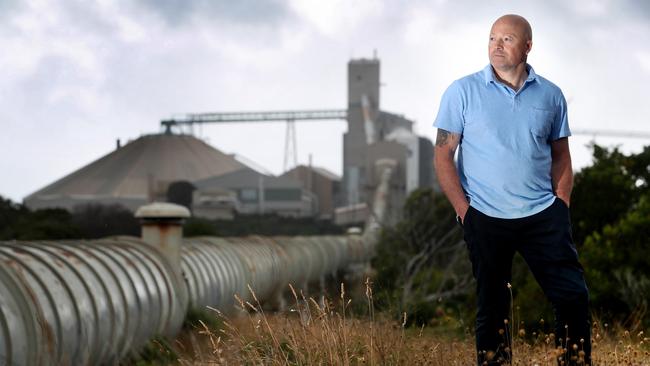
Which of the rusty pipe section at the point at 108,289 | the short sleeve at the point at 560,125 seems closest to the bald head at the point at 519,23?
the short sleeve at the point at 560,125

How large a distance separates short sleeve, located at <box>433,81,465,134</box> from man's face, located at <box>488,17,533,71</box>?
0.79 feet

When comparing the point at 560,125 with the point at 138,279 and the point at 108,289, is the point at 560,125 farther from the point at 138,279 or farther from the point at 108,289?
the point at 138,279

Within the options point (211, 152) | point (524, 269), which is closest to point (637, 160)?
point (524, 269)

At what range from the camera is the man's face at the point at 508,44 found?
479 centimetres

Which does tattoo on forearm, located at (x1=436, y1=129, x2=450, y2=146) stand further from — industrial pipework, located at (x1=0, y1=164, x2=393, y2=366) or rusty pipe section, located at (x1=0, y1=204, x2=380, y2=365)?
rusty pipe section, located at (x1=0, y1=204, x2=380, y2=365)

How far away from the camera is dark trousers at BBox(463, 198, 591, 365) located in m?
4.75

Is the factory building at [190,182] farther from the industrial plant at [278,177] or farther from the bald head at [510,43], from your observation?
the bald head at [510,43]

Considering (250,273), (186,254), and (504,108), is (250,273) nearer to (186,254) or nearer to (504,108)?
(186,254)

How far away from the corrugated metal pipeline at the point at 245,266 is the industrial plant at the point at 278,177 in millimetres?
38649

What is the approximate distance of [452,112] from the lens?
4895mm

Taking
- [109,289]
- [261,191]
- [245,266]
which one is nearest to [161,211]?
[109,289]

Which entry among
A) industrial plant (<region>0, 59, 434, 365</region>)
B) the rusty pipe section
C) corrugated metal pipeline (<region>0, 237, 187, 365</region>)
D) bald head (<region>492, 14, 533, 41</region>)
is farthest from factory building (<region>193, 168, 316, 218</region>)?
bald head (<region>492, 14, 533, 41</region>)

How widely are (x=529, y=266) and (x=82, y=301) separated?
4968mm

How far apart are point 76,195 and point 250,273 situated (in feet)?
159
